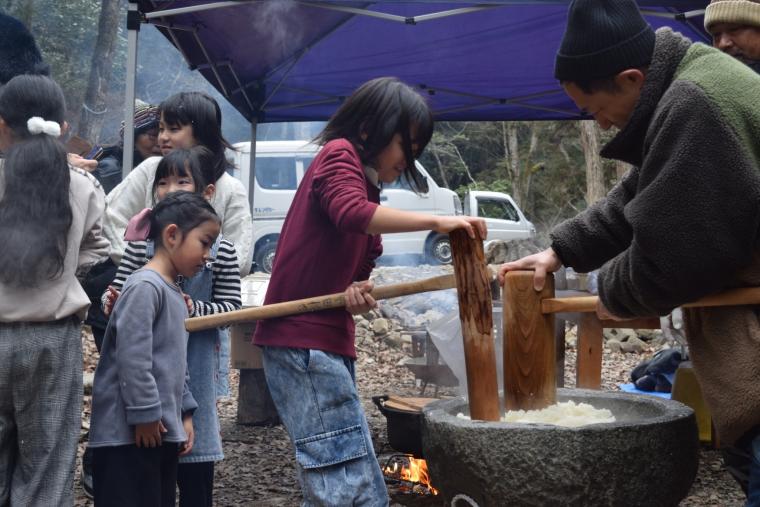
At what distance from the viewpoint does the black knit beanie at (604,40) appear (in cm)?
238

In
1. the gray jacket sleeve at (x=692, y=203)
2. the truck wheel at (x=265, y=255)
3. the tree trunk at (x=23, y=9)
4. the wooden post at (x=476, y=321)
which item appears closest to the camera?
the gray jacket sleeve at (x=692, y=203)

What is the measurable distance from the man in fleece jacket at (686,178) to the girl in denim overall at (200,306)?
1.63 m

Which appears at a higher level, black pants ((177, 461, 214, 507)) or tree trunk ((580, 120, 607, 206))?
tree trunk ((580, 120, 607, 206))

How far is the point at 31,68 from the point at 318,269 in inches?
90.4

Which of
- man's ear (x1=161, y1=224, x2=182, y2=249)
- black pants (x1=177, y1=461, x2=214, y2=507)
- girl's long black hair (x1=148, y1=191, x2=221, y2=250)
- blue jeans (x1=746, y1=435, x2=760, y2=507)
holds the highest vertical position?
girl's long black hair (x1=148, y1=191, x2=221, y2=250)

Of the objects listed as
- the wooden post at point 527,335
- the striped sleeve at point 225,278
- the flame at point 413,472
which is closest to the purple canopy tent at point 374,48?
the striped sleeve at point 225,278

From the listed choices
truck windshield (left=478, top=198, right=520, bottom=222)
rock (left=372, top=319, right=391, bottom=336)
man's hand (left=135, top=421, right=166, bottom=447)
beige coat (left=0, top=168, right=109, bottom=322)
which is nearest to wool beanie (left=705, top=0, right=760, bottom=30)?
beige coat (left=0, top=168, right=109, bottom=322)

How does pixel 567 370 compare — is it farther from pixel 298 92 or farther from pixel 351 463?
pixel 351 463

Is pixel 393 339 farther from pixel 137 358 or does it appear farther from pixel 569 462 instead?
pixel 569 462

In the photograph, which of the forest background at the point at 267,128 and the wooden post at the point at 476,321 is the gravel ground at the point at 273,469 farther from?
the forest background at the point at 267,128

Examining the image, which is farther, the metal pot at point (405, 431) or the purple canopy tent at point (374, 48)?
the purple canopy tent at point (374, 48)

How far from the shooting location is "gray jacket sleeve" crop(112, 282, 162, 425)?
9.59ft

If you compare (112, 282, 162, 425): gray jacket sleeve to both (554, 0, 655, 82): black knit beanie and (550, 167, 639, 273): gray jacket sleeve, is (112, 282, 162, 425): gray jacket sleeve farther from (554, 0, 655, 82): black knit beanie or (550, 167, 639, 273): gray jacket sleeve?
(554, 0, 655, 82): black knit beanie

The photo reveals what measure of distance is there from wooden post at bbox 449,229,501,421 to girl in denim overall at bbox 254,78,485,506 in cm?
31
